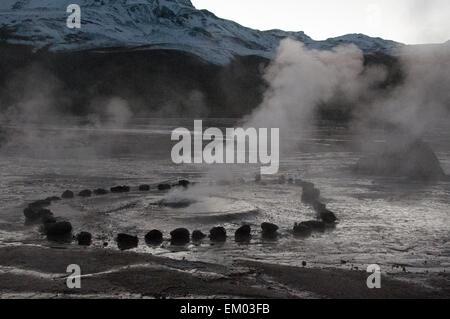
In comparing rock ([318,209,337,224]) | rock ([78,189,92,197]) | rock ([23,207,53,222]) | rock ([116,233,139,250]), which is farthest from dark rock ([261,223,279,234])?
rock ([78,189,92,197])

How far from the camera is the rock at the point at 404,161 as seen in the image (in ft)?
85.3

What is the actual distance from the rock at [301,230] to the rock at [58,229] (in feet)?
19.6

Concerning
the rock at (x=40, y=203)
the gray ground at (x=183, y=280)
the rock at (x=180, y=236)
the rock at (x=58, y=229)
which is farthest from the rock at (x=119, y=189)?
the gray ground at (x=183, y=280)

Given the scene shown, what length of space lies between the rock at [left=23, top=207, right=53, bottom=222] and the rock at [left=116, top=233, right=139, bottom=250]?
348 centimetres

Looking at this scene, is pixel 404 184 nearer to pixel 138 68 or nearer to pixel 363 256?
pixel 363 256

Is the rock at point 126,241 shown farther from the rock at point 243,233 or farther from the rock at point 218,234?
the rock at point 243,233

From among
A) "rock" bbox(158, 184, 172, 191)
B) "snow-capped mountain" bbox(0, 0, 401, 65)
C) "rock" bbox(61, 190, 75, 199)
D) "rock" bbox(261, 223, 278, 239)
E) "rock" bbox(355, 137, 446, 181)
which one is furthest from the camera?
"snow-capped mountain" bbox(0, 0, 401, 65)

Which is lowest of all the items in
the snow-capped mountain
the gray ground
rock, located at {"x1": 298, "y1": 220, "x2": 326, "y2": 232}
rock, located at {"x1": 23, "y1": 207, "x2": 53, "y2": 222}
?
the gray ground

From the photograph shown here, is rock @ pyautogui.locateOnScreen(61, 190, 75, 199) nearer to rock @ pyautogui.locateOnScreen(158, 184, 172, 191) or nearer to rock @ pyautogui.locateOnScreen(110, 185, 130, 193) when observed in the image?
rock @ pyautogui.locateOnScreen(110, 185, 130, 193)

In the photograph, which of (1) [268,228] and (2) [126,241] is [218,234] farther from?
(2) [126,241]

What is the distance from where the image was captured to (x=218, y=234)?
1400cm

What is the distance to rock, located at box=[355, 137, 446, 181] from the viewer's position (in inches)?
1023

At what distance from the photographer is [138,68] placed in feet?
353
